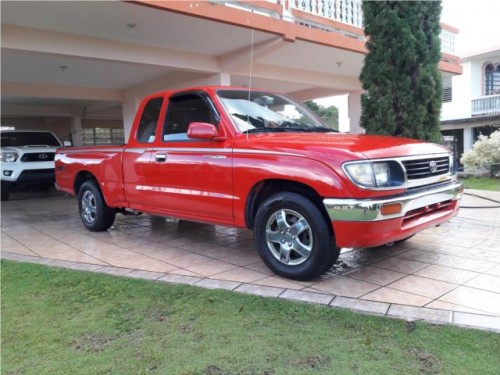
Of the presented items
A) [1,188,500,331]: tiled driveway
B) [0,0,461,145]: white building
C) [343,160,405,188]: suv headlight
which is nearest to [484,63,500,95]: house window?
[0,0,461,145]: white building

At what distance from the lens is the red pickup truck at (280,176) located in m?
3.71

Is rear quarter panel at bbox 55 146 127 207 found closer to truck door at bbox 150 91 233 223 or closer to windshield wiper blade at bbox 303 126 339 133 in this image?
truck door at bbox 150 91 233 223

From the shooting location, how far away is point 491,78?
23281 millimetres

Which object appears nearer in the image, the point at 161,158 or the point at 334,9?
the point at 161,158

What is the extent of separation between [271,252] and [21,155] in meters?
8.65

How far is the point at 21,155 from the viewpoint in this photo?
34.9ft

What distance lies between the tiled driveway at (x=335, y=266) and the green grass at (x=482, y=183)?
12.9 feet

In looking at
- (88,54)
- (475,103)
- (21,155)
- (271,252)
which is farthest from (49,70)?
(475,103)

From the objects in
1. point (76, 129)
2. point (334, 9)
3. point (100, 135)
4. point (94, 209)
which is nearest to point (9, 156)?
point (94, 209)

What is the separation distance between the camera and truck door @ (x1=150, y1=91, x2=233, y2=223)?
4613 mm

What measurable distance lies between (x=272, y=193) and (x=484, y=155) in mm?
11467

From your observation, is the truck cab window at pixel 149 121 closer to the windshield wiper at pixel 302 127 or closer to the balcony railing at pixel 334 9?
the windshield wiper at pixel 302 127

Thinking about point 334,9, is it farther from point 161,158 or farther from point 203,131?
point 203,131

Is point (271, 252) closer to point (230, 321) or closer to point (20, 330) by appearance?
point (230, 321)
